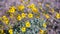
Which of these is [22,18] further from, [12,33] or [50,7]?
[50,7]

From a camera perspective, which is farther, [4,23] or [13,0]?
[13,0]

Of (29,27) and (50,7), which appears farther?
(50,7)

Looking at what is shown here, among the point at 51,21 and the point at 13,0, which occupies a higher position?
the point at 13,0

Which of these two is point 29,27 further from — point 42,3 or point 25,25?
point 42,3

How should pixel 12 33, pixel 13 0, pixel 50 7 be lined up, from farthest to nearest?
pixel 50 7, pixel 13 0, pixel 12 33

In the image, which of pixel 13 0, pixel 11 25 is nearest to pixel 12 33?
pixel 11 25

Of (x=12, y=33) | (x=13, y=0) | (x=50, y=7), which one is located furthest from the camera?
(x=50, y=7)

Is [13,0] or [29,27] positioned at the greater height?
[13,0]

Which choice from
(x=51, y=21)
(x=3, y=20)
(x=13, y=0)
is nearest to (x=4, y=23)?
(x=3, y=20)

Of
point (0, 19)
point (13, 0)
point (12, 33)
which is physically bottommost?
point (12, 33)
